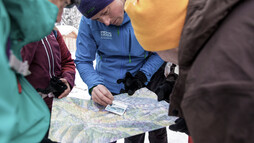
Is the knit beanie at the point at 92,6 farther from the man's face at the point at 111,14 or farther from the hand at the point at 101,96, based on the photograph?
the hand at the point at 101,96

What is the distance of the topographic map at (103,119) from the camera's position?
0.88 m

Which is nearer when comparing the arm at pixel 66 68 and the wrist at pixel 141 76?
the arm at pixel 66 68

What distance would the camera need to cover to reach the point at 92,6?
3.53 feet

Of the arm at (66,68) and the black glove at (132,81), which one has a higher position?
the arm at (66,68)

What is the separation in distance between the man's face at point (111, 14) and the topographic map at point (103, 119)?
1.78ft

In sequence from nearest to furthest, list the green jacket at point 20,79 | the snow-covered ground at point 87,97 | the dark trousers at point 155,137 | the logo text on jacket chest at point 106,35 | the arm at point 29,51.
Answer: the green jacket at point 20,79 < the arm at point 29,51 < the logo text on jacket chest at point 106,35 < the dark trousers at point 155,137 < the snow-covered ground at point 87,97

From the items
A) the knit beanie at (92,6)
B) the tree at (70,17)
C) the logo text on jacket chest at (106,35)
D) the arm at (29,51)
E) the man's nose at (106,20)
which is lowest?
the tree at (70,17)

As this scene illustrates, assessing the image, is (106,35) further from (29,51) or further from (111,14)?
(29,51)

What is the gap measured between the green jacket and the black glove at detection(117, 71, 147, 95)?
0.69m

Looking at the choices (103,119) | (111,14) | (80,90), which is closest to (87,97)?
(80,90)

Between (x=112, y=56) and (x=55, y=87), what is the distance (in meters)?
0.47

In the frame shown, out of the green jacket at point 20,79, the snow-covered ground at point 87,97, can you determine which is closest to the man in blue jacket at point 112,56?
the green jacket at point 20,79

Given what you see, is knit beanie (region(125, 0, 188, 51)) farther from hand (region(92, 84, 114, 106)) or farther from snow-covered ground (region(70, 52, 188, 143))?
snow-covered ground (region(70, 52, 188, 143))

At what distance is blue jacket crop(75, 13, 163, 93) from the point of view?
125cm
